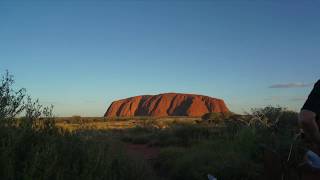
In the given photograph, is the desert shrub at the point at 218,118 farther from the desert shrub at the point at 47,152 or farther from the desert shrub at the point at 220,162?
the desert shrub at the point at 47,152

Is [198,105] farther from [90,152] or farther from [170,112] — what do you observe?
[90,152]

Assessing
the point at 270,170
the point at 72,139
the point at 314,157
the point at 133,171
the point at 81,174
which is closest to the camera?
the point at 314,157

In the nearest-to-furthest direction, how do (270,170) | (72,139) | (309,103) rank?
(309,103) → (270,170) → (72,139)

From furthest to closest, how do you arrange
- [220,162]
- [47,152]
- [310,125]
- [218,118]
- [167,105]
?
[167,105] → [218,118] → [220,162] → [47,152] → [310,125]

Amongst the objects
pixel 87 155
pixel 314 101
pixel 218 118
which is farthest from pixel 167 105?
pixel 314 101

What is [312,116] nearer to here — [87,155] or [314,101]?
[314,101]

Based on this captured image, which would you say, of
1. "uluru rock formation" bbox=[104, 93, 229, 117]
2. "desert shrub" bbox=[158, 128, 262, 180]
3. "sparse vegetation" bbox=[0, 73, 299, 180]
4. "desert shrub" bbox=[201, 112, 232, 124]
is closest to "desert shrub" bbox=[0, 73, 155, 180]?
"sparse vegetation" bbox=[0, 73, 299, 180]

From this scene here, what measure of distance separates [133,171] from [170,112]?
14583 cm

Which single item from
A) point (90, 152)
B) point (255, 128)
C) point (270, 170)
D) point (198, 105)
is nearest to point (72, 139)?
point (90, 152)

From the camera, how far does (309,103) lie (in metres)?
4.07

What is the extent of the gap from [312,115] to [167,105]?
6237 inches

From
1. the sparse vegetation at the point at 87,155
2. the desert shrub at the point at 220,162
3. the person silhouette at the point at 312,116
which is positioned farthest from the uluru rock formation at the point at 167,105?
the person silhouette at the point at 312,116

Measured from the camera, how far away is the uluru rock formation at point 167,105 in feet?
506

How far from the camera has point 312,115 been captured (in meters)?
4.02
